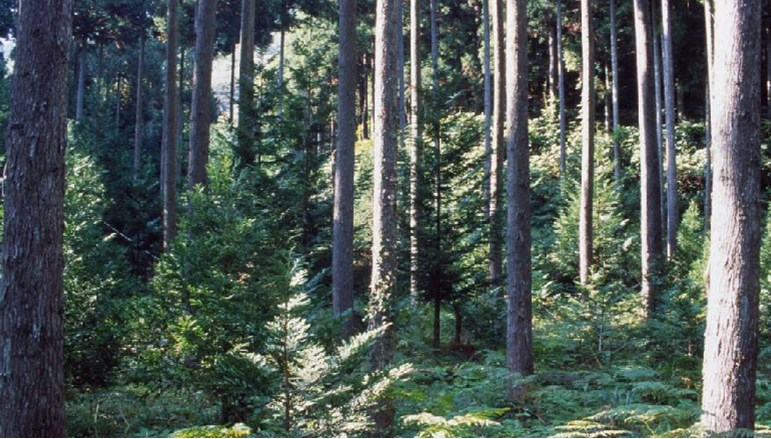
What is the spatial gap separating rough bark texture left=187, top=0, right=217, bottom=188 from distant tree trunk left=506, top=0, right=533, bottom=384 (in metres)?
6.29

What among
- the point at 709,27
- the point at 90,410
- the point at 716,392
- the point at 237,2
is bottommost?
the point at 90,410

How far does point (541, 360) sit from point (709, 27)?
15.4m

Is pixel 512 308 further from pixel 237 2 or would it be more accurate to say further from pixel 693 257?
pixel 237 2

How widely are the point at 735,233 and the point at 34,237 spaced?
22.1 feet

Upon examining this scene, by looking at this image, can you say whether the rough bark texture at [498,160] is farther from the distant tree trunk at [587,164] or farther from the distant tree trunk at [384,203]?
the distant tree trunk at [384,203]

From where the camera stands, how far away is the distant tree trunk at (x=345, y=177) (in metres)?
11.3

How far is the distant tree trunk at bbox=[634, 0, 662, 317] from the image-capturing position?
14.0 m

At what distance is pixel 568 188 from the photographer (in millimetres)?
25312

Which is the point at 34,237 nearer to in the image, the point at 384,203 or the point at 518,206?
the point at 384,203

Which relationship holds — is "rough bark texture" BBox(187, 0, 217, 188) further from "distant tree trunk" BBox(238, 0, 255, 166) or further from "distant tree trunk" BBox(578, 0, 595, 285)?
"distant tree trunk" BBox(578, 0, 595, 285)

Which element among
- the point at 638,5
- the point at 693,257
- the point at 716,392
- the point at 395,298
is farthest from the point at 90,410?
the point at 693,257

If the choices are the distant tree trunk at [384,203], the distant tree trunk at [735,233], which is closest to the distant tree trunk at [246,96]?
Result: the distant tree trunk at [384,203]

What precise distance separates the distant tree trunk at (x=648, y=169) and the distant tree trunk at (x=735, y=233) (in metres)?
7.89

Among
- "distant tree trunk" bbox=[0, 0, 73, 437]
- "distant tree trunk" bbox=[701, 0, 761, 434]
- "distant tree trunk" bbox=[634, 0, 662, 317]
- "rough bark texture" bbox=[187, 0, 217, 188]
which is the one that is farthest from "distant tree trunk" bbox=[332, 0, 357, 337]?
"distant tree trunk" bbox=[634, 0, 662, 317]
